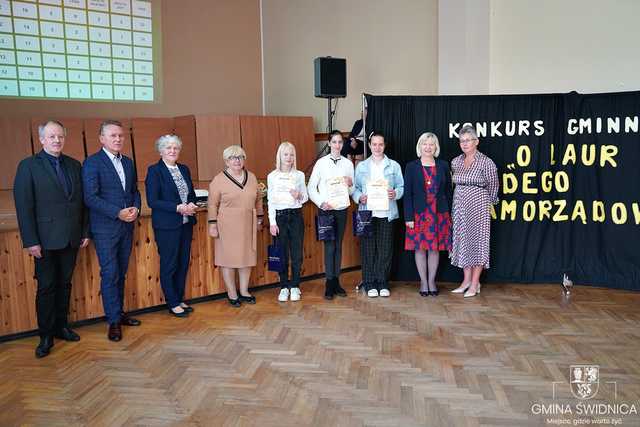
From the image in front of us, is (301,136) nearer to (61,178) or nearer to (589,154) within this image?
(589,154)

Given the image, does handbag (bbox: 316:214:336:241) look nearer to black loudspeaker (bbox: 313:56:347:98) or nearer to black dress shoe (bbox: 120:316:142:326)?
black dress shoe (bbox: 120:316:142:326)

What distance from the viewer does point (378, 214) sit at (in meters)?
4.67

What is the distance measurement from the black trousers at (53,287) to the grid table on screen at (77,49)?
12.4ft

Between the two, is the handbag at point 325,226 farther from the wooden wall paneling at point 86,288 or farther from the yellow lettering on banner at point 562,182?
the yellow lettering on banner at point 562,182

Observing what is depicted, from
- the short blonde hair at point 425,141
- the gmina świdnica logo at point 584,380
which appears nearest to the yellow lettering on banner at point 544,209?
the short blonde hair at point 425,141

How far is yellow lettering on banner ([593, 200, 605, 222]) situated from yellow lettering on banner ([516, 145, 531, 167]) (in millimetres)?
648

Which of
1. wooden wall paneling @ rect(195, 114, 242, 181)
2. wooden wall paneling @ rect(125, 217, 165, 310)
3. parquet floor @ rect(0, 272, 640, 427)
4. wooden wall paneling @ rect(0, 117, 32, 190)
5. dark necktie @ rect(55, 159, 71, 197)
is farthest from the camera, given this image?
wooden wall paneling @ rect(195, 114, 242, 181)

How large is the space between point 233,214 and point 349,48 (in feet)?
12.5

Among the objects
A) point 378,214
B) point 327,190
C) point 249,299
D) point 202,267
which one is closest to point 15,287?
point 202,267

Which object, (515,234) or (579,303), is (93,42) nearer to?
(515,234)

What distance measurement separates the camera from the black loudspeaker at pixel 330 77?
647 cm

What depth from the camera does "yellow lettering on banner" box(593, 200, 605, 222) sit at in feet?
14.8

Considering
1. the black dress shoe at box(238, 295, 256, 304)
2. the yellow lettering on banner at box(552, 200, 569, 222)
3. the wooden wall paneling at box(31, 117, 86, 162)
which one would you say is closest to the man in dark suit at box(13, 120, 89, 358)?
the black dress shoe at box(238, 295, 256, 304)

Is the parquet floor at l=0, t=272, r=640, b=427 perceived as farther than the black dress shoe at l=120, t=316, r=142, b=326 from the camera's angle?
No
